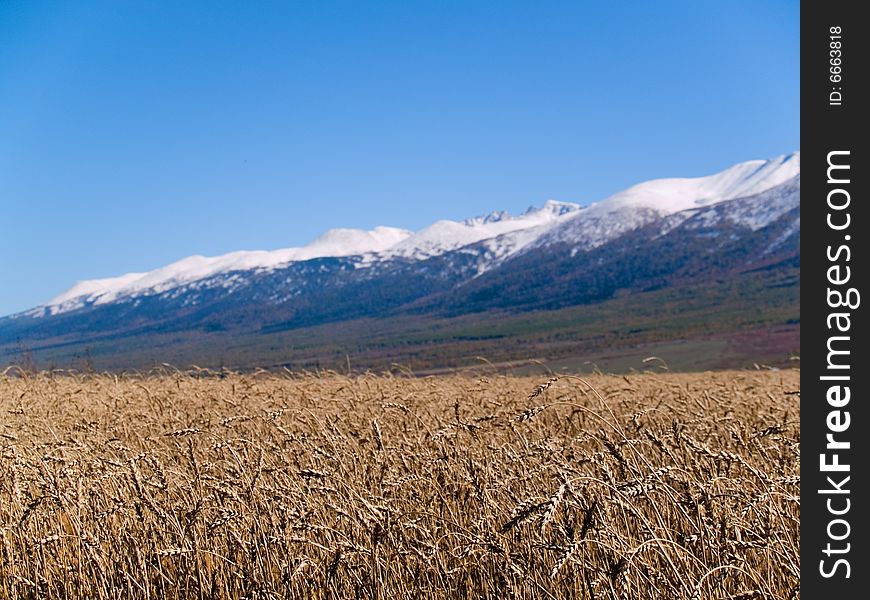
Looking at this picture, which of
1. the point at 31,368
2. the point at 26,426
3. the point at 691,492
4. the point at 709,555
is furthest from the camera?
the point at 31,368

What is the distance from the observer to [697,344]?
493ft

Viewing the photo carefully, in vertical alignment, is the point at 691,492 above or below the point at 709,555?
above

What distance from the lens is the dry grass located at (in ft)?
10.2

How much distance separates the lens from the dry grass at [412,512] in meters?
3.12
